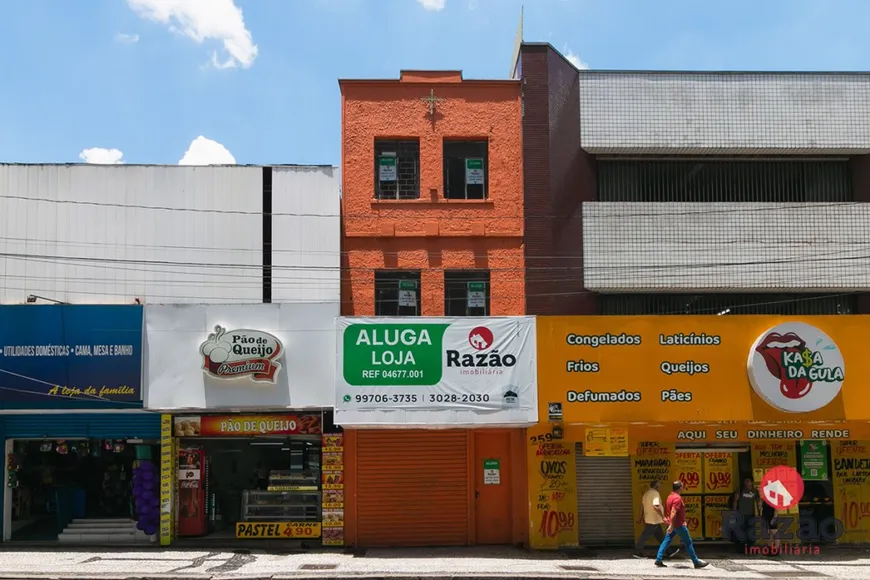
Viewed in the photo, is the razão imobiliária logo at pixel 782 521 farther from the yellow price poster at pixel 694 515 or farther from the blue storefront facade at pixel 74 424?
the blue storefront facade at pixel 74 424

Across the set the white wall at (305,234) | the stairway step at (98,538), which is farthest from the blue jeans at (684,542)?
the stairway step at (98,538)

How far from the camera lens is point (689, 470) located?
17.8 metres

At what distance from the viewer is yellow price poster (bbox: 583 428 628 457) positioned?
55.1 feet

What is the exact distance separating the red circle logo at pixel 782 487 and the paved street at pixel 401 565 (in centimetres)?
111

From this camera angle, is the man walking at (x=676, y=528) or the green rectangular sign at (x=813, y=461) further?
the green rectangular sign at (x=813, y=461)

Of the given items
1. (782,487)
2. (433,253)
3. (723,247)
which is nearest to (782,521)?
(782,487)

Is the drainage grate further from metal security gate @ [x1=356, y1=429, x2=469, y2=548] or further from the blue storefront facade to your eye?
the blue storefront facade

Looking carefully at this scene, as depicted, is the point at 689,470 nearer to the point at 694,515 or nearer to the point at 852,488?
the point at 694,515

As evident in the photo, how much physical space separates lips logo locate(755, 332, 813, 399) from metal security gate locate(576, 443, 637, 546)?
3.56m

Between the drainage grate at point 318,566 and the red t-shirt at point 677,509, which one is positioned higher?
the red t-shirt at point 677,509

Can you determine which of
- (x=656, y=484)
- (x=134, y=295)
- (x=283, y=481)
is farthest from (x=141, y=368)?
(x=656, y=484)

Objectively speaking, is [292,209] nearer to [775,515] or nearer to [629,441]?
[629,441]

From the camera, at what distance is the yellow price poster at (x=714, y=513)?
57.9 ft

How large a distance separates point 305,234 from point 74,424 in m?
6.18
